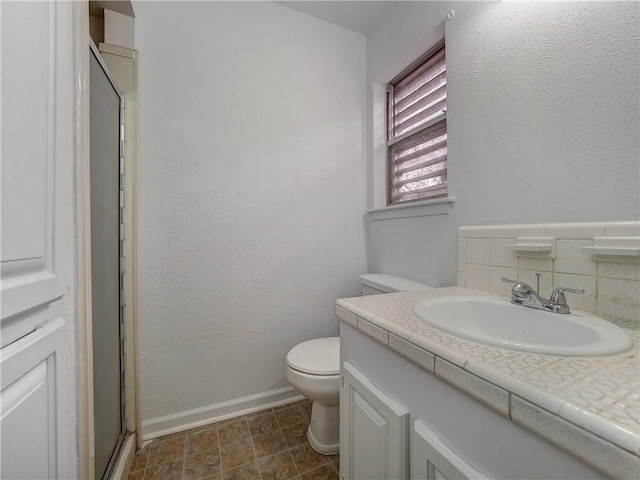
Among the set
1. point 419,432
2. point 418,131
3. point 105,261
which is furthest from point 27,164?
point 418,131

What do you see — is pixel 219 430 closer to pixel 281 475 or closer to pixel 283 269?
pixel 281 475

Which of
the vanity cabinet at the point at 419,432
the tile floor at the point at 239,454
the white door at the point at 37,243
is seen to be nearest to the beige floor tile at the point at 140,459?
the tile floor at the point at 239,454

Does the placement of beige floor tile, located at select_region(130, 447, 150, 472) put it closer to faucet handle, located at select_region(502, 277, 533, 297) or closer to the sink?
the sink

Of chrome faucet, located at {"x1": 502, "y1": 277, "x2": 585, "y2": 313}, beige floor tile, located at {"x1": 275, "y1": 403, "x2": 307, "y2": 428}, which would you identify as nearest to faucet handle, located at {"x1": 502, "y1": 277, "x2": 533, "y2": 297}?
chrome faucet, located at {"x1": 502, "y1": 277, "x2": 585, "y2": 313}

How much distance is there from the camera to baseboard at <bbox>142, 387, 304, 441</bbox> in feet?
4.37

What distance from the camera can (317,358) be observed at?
126 cm

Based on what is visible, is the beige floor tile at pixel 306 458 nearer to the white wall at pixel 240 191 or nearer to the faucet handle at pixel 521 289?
the white wall at pixel 240 191

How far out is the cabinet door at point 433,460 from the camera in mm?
472

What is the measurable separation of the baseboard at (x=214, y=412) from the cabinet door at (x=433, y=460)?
1.16 metres

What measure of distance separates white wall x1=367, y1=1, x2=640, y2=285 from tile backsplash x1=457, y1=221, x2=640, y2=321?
50mm

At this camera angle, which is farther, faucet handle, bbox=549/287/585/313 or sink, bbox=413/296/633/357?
faucet handle, bbox=549/287/585/313

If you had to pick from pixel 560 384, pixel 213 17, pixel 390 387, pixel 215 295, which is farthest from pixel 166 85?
pixel 560 384

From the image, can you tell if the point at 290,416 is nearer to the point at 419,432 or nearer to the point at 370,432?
the point at 370,432

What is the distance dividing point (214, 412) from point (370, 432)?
3.61 ft
